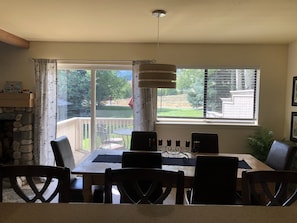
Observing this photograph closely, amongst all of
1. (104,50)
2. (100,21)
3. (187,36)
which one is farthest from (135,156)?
(104,50)

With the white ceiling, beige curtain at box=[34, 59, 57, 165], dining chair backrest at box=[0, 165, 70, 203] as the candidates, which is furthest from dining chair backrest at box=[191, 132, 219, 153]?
beige curtain at box=[34, 59, 57, 165]

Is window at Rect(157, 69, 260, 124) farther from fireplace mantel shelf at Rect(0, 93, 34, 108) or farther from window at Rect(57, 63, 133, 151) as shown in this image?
fireplace mantel shelf at Rect(0, 93, 34, 108)

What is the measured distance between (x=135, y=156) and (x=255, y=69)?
3202 mm

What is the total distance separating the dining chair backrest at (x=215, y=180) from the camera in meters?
2.39

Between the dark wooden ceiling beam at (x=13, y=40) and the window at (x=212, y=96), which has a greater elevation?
the dark wooden ceiling beam at (x=13, y=40)

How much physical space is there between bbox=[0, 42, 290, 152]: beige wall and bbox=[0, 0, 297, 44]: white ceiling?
0.71 feet

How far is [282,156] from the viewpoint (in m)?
3.03

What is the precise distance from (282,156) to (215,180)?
1042 mm

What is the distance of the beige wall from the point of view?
4.73 meters

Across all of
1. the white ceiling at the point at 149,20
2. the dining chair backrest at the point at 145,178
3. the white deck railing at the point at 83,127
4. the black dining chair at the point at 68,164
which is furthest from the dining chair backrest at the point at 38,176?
the white deck railing at the point at 83,127

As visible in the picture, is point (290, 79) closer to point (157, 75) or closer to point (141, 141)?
point (141, 141)

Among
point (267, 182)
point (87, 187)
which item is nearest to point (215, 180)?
point (267, 182)

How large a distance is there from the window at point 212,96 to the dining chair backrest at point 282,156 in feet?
5.67

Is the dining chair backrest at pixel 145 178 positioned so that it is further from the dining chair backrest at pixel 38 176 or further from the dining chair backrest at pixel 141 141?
the dining chair backrest at pixel 141 141
